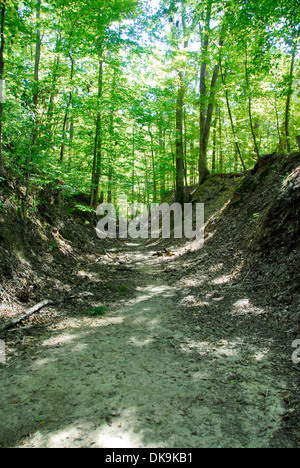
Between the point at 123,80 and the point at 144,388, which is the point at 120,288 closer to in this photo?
Result: the point at 144,388

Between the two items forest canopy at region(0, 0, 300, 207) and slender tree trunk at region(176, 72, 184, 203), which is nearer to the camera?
forest canopy at region(0, 0, 300, 207)

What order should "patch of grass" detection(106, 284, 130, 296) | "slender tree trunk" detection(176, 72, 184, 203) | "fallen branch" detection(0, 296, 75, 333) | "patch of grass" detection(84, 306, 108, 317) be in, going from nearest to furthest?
1. "fallen branch" detection(0, 296, 75, 333)
2. "patch of grass" detection(84, 306, 108, 317)
3. "patch of grass" detection(106, 284, 130, 296)
4. "slender tree trunk" detection(176, 72, 184, 203)

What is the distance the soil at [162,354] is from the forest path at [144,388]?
0.01m

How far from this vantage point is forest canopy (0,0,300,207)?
6859 millimetres

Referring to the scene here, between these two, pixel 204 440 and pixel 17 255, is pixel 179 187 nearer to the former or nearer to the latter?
pixel 17 255

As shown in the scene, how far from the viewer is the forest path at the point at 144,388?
2.54 metres

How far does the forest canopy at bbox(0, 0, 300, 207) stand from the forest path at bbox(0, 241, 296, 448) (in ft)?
15.2

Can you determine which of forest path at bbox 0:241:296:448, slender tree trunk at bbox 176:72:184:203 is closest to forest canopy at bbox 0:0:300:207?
slender tree trunk at bbox 176:72:184:203

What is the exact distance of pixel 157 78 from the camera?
15594 millimetres

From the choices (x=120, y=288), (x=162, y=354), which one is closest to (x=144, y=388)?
(x=162, y=354)

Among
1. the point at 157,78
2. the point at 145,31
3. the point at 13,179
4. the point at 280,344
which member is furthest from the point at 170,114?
the point at 280,344

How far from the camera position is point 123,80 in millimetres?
15008

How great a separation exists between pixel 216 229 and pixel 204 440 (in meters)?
9.02

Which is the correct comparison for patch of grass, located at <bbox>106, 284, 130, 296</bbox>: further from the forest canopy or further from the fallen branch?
Result: the forest canopy
